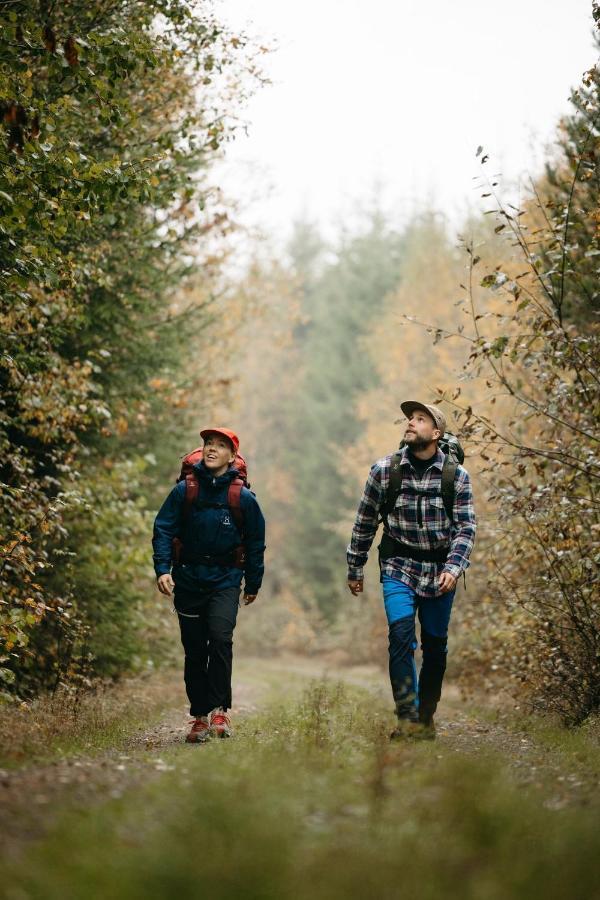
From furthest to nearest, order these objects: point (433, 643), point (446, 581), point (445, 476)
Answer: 1. point (433, 643)
2. point (445, 476)
3. point (446, 581)

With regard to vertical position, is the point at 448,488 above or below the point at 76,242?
below

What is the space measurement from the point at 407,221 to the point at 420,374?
15727 mm

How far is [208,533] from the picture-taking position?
760 cm

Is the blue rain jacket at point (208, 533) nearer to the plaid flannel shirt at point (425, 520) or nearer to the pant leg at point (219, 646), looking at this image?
the pant leg at point (219, 646)

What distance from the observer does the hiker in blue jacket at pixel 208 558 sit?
24.7ft

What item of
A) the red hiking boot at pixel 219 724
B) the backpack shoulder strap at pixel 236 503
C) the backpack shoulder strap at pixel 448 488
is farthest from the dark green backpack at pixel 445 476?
the red hiking boot at pixel 219 724

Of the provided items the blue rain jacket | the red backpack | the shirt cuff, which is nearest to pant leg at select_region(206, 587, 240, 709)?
the blue rain jacket

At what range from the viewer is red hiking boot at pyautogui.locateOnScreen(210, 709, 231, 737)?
7266mm

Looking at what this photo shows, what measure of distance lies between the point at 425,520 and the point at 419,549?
9.4 inches

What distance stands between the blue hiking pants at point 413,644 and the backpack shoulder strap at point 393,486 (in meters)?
0.56

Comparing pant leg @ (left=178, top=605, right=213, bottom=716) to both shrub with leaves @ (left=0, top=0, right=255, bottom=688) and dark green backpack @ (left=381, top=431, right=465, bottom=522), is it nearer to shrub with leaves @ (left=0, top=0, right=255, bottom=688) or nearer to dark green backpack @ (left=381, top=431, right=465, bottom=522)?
shrub with leaves @ (left=0, top=0, right=255, bottom=688)

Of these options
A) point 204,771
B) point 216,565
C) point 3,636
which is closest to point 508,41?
point 216,565

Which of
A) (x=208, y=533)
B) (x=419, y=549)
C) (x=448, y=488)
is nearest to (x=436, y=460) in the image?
(x=448, y=488)

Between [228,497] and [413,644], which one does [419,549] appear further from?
[228,497]
